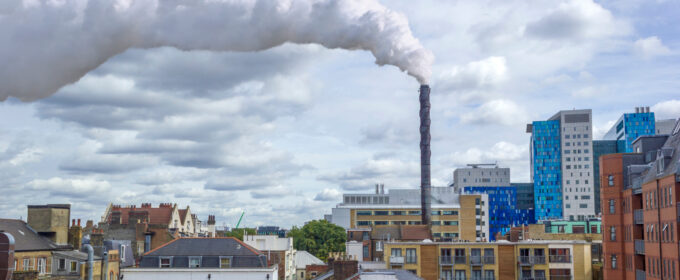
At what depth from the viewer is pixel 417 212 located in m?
190

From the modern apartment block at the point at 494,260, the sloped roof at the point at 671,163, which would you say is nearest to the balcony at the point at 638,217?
the sloped roof at the point at 671,163

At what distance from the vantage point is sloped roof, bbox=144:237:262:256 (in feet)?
230

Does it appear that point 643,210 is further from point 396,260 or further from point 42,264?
point 42,264

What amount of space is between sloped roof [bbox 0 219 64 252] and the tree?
8058 centimetres

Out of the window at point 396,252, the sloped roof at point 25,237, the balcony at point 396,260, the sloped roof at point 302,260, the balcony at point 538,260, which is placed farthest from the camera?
the sloped roof at point 302,260

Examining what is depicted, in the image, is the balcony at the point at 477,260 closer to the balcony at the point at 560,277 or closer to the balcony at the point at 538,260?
the balcony at the point at 538,260

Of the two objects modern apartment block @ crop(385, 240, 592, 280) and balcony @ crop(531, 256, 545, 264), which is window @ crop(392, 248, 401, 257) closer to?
modern apartment block @ crop(385, 240, 592, 280)

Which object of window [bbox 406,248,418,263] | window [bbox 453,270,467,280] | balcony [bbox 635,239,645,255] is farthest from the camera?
window [bbox 406,248,418,263]

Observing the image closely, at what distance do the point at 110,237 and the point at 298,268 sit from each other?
3256cm

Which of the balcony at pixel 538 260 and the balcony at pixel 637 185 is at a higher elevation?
the balcony at pixel 637 185

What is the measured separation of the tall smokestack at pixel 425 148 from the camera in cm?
14812

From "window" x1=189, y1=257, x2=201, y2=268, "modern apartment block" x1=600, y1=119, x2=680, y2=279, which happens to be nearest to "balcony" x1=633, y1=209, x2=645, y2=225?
"modern apartment block" x1=600, y1=119, x2=680, y2=279

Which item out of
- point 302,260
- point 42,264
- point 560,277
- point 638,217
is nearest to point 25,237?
point 42,264

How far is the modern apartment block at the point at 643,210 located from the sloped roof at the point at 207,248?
134ft
